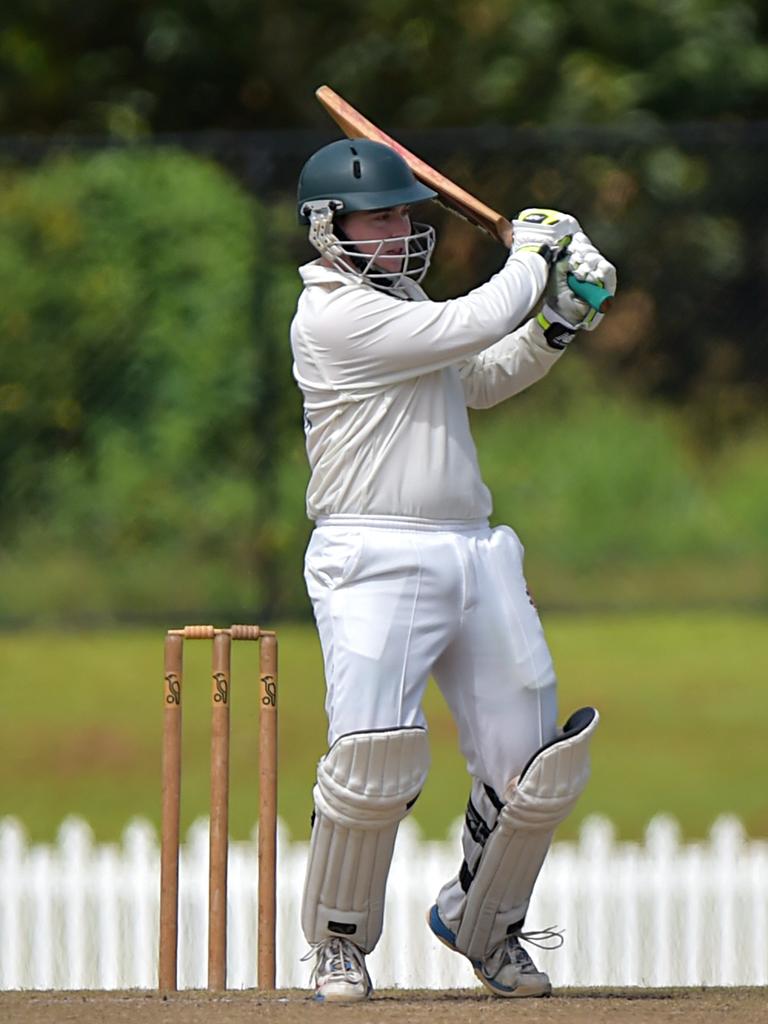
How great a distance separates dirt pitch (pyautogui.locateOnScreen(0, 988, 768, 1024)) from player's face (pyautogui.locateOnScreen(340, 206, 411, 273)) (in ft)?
4.35

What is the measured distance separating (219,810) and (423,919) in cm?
176

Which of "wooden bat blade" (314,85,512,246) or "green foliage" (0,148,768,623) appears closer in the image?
"wooden bat blade" (314,85,512,246)

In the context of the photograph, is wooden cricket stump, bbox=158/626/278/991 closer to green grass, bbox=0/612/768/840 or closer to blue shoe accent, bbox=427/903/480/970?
blue shoe accent, bbox=427/903/480/970

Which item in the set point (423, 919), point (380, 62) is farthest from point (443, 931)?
point (380, 62)

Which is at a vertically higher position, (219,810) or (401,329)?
(401,329)

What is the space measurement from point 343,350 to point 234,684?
5.91 metres

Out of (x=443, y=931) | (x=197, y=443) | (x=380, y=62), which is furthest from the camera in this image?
(x=380, y=62)

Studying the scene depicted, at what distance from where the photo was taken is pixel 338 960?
4.10 meters

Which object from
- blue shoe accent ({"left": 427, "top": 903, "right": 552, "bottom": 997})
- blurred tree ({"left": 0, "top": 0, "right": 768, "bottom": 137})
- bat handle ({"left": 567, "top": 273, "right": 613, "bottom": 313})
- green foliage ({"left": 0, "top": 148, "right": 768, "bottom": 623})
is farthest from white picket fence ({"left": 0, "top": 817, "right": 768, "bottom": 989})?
blurred tree ({"left": 0, "top": 0, "right": 768, "bottom": 137})

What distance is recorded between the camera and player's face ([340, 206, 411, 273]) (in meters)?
4.11

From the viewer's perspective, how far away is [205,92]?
50.1 ft

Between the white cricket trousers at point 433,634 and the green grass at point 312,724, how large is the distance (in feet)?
13.1

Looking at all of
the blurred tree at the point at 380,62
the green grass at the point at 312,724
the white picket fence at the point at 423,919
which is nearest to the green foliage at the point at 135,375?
the green grass at the point at 312,724

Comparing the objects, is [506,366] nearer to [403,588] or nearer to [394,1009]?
[403,588]
